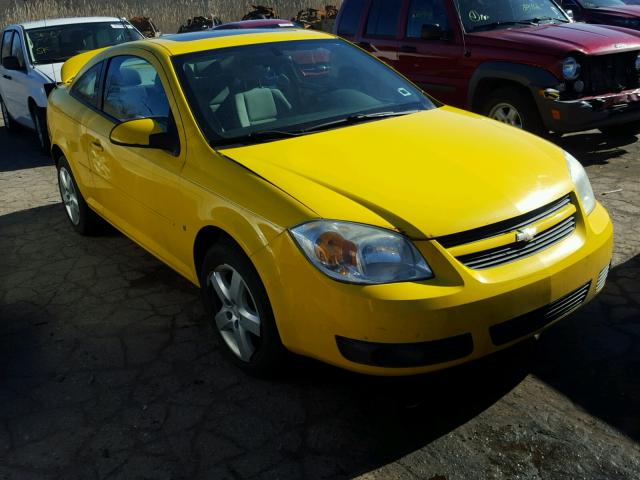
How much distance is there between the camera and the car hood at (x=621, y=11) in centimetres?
1030

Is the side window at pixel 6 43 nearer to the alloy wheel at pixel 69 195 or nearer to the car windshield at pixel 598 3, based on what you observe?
the alloy wheel at pixel 69 195

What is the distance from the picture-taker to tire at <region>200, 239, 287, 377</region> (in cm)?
309

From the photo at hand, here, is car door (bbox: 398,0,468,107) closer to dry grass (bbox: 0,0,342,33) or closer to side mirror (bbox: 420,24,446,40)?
side mirror (bbox: 420,24,446,40)

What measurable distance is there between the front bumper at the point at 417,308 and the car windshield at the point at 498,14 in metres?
4.92

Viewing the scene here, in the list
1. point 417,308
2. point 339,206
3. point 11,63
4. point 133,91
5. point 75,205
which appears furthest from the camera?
point 11,63

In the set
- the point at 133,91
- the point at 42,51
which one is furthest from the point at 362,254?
the point at 42,51

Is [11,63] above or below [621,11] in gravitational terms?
below

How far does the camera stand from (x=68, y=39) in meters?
9.05

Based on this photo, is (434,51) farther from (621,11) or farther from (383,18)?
(621,11)

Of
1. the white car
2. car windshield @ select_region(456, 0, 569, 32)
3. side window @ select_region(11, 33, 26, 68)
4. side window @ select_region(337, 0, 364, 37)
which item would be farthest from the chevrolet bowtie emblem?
side window @ select_region(11, 33, 26, 68)

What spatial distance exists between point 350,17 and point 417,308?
6.58 meters

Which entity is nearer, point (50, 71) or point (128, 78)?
point (128, 78)

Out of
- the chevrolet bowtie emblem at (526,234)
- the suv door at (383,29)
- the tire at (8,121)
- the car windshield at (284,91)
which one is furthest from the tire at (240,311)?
the tire at (8,121)

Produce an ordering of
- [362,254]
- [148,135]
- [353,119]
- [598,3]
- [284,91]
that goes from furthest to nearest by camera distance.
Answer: [598,3], [284,91], [353,119], [148,135], [362,254]
